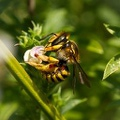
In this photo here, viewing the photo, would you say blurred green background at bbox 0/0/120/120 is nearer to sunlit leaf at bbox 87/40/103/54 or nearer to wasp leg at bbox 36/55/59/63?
sunlit leaf at bbox 87/40/103/54

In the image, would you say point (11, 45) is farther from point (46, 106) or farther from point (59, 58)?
point (46, 106)

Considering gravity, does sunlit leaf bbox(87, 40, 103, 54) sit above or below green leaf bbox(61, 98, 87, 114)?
below

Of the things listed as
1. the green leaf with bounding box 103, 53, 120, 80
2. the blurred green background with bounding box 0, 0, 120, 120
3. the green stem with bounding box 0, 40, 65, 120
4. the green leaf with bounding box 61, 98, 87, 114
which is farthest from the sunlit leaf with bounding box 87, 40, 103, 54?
the green stem with bounding box 0, 40, 65, 120

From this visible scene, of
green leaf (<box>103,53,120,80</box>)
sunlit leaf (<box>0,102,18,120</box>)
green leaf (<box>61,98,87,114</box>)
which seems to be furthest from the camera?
sunlit leaf (<box>0,102,18,120</box>)

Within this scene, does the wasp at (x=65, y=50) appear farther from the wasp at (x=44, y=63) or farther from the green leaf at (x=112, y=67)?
the green leaf at (x=112, y=67)

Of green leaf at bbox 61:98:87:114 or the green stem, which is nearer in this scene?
Result: the green stem

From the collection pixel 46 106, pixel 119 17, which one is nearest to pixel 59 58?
pixel 46 106
